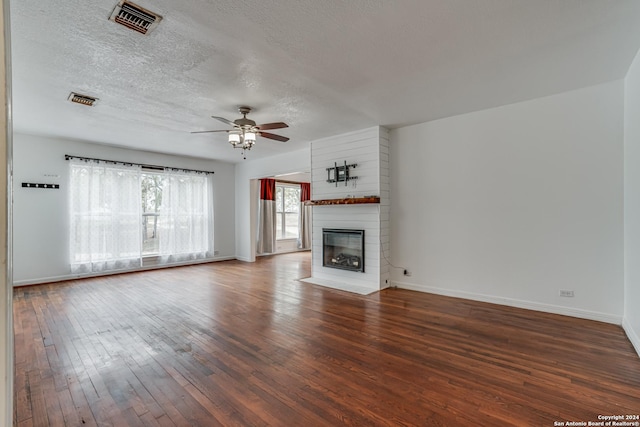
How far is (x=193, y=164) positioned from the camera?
7.61 meters

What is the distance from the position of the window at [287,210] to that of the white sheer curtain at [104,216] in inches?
176

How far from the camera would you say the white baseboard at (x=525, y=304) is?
3.44 meters

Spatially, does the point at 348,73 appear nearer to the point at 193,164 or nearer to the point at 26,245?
the point at 193,164

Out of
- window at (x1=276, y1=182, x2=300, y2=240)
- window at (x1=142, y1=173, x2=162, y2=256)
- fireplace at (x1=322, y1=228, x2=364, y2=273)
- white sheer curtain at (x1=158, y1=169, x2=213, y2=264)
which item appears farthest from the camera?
window at (x1=276, y1=182, x2=300, y2=240)

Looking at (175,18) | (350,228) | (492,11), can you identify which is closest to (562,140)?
(492,11)

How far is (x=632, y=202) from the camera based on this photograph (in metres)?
2.99

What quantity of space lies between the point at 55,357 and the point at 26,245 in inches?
159

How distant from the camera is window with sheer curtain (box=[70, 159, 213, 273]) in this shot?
5.93 metres

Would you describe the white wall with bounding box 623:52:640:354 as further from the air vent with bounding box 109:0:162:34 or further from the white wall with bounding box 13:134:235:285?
the white wall with bounding box 13:134:235:285

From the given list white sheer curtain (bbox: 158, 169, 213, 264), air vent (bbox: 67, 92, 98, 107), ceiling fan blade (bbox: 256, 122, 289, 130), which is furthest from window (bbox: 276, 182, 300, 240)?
air vent (bbox: 67, 92, 98, 107)

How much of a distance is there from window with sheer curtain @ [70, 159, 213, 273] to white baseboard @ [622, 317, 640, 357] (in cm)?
788

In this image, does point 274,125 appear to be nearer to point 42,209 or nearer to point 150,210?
point 150,210

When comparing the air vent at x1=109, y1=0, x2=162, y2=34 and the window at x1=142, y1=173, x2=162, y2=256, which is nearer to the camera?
the air vent at x1=109, y1=0, x2=162, y2=34

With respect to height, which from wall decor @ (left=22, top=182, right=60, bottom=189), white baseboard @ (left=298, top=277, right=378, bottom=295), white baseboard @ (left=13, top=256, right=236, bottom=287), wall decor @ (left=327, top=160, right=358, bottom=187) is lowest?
white baseboard @ (left=298, top=277, right=378, bottom=295)
